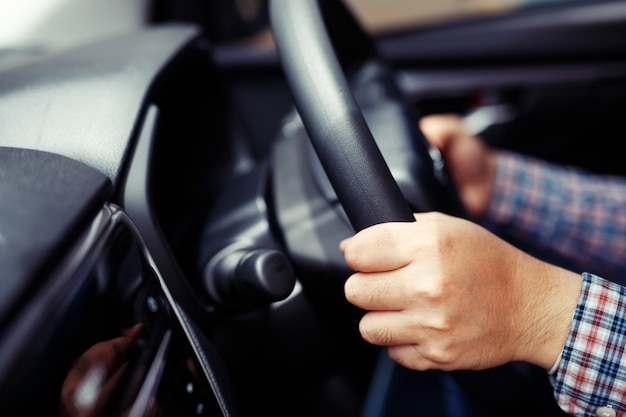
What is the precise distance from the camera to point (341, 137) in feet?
1.45

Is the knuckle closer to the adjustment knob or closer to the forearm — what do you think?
the adjustment knob

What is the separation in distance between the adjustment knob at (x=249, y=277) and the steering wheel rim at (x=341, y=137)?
0.09 metres

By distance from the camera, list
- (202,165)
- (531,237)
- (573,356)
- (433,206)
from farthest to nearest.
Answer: (531,237) < (202,165) < (433,206) < (573,356)

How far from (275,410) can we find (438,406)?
0.19m

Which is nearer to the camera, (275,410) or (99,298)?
(99,298)

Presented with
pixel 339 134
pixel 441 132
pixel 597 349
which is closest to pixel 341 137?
pixel 339 134

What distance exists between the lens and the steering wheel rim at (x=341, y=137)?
1.45ft

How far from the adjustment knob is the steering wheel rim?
0.09 meters

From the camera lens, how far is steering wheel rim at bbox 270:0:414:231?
441mm

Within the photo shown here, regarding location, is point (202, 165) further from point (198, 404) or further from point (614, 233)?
point (614, 233)

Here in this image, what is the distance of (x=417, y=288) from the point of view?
1.48 feet

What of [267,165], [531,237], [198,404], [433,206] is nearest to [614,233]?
[531,237]

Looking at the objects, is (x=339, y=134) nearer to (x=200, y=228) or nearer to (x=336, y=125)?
(x=336, y=125)

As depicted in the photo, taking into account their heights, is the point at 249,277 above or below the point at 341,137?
below
